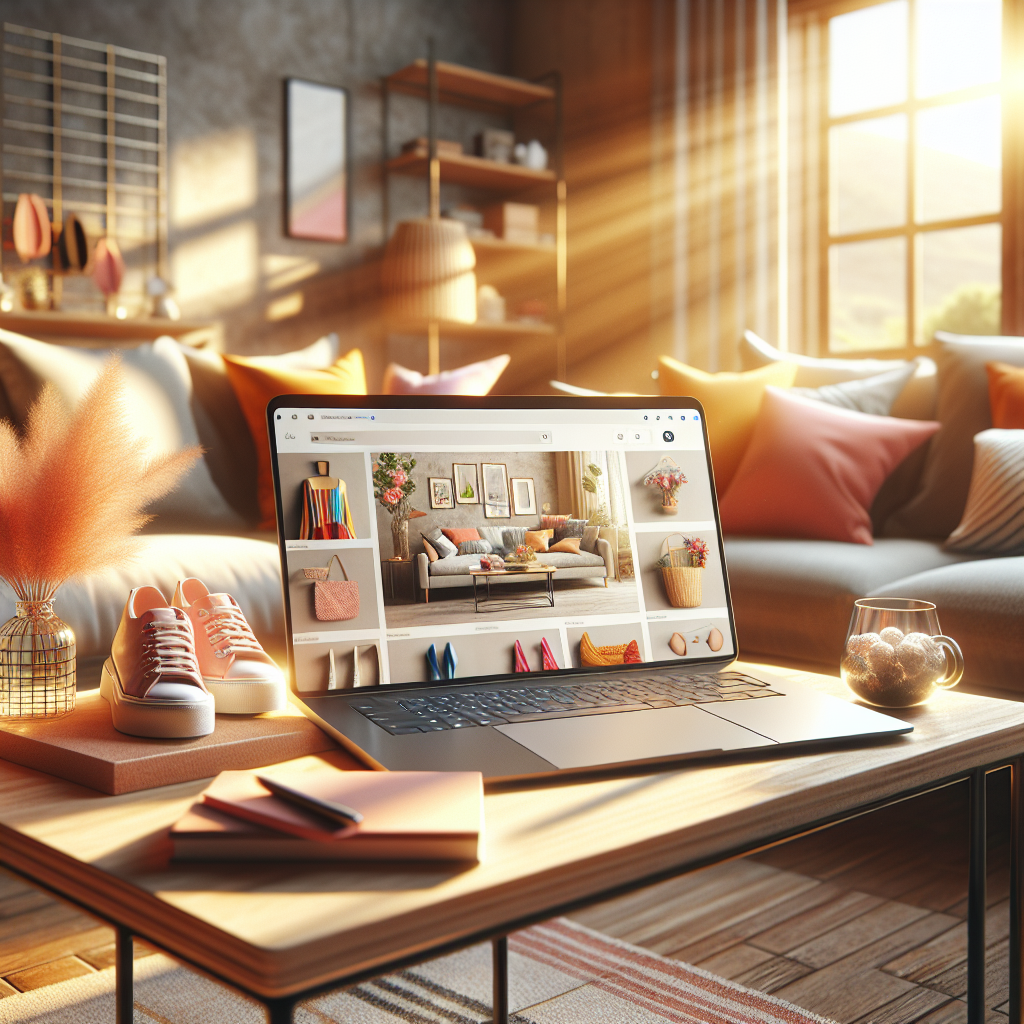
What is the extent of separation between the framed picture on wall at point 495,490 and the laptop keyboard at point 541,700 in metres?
0.16

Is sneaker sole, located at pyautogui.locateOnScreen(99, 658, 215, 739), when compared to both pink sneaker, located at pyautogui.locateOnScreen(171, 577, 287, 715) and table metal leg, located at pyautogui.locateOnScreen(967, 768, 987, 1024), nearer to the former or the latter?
pink sneaker, located at pyautogui.locateOnScreen(171, 577, 287, 715)

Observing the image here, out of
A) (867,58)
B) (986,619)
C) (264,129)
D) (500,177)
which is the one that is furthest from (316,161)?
(986,619)

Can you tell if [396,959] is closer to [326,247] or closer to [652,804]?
[652,804]

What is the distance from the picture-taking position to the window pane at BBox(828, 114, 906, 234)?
11.8 ft

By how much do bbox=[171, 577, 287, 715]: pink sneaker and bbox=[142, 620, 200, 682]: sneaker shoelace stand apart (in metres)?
0.03

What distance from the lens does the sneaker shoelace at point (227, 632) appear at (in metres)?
0.82

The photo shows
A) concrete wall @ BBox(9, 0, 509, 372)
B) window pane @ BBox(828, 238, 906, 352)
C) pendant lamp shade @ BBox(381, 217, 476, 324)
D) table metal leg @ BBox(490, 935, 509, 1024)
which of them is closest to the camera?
table metal leg @ BBox(490, 935, 509, 1024)

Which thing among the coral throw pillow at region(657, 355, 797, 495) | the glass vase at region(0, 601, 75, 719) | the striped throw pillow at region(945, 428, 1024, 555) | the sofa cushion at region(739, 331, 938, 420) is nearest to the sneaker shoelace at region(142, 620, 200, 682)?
the glass vase at region(0, 601, 75, 719)

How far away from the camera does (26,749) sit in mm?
700

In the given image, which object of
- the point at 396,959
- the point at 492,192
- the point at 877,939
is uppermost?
the point at 492,192

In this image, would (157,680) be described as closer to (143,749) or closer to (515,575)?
(143,749)

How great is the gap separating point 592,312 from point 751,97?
1.09 meters

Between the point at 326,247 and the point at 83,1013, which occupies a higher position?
the point at 326,247

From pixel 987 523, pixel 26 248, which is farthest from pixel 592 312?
pixel 987 523
